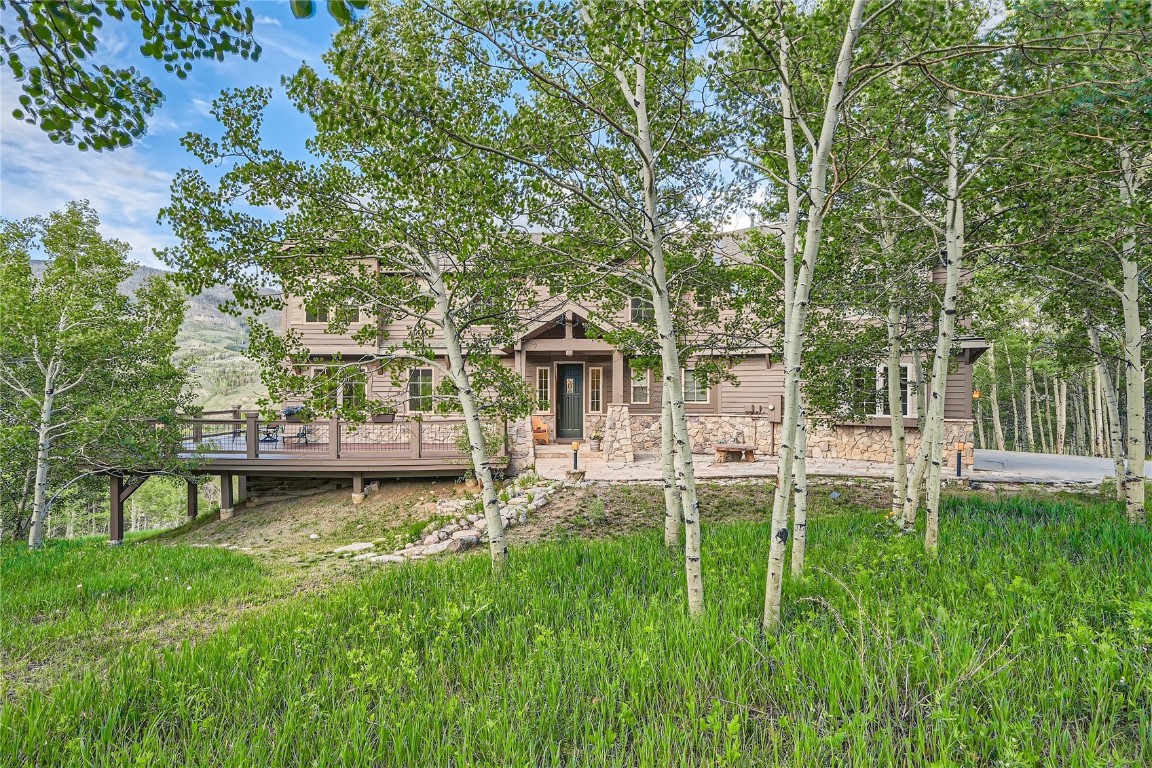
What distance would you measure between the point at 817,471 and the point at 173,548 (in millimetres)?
13441

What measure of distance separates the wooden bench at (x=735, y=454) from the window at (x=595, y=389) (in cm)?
400

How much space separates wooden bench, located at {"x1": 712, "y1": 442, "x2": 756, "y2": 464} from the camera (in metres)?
→ 12.6

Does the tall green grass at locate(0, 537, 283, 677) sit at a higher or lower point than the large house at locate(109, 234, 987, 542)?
lower

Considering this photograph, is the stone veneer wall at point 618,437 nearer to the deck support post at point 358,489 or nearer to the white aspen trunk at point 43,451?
the deck support post at point 358,489

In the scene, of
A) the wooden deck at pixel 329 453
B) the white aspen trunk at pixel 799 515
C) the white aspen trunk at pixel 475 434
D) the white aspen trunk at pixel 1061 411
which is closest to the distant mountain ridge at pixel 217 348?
the wooden deck at pixel 329 453

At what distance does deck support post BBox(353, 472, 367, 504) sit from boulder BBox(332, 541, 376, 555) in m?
2.83

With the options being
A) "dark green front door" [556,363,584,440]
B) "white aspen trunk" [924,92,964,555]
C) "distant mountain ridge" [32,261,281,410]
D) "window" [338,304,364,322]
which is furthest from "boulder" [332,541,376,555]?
"distant mountain ridge" [32,261,281,410]

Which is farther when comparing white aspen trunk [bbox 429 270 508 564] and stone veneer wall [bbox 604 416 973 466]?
stone veneer wall [bbox 604 416 973 466]

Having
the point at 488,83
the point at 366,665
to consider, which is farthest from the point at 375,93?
the point at 366,665

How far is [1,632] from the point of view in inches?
184

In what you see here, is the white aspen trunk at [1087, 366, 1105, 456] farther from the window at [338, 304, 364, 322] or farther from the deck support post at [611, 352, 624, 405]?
the window at [338, 304, 364, 322]

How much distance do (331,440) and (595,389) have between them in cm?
765

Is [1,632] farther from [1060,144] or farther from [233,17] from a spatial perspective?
[1060,144]

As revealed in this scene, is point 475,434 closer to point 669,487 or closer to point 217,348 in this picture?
point 669,487
